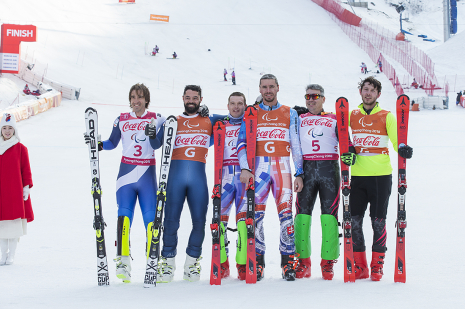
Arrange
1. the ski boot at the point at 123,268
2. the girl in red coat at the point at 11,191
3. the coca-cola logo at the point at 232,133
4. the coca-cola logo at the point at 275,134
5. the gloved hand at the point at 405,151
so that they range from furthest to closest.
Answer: the girl in red coat at the point at 11,191, the coca-cola logo at the point at 232,133, the coca-cola logo at the point at 275,134, the ski boot at the point at 123,268, the gloved hand at the point at 405,151

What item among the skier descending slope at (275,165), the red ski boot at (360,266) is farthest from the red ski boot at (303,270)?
the red ski boot at (360,266)

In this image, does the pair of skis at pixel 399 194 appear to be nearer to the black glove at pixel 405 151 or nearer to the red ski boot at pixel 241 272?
the black glove at pixel 405 151

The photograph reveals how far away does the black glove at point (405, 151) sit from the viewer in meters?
3.83

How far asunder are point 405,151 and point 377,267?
107 cm

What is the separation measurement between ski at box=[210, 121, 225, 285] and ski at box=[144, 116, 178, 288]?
1.36 ft

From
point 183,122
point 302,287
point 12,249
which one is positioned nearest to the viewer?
point 302,287

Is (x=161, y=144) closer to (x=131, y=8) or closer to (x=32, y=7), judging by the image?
(x=32, y=7)

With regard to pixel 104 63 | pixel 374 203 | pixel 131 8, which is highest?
pixel 131 8

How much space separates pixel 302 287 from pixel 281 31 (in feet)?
136

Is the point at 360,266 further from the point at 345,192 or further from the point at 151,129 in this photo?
the point at 151,129

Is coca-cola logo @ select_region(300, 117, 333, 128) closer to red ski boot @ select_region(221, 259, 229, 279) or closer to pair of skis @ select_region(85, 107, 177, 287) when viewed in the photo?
pair of skis @ select_region(85, 107, 177, 287)

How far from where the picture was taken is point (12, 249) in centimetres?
470

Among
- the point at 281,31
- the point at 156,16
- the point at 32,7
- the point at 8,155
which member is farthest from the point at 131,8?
the point at 8,155

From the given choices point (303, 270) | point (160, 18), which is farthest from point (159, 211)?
point (160, 18)
